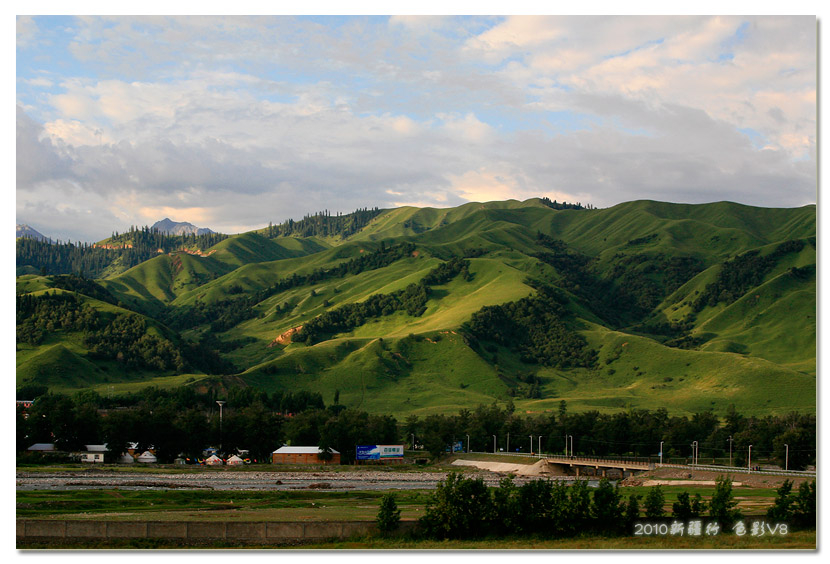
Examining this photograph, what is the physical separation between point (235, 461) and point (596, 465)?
62.5m

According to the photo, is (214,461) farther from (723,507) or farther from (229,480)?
(723,507)

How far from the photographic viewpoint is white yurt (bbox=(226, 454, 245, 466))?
136375 mm

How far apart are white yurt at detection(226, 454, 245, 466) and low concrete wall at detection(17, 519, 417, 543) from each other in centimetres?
9610

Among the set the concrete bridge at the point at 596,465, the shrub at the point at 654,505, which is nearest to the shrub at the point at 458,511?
the shrub at the point at 654,505

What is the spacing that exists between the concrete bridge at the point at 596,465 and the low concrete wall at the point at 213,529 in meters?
92.1

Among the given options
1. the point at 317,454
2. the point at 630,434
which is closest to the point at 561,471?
the point at 630,434

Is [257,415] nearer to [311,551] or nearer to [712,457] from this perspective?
[712,457]

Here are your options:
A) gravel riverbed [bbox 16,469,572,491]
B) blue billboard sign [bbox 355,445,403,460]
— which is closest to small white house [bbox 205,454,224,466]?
gravel riverbed [bbox 16,469,572,491]

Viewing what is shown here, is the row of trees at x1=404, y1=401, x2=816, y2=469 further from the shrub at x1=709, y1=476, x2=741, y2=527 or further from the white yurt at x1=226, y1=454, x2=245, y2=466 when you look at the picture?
the shrub at x1=709, y1=476, x2=741, y2=527

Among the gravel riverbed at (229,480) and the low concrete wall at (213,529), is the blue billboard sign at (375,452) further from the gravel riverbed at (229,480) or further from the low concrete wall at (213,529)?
the low concrete wall at (213,529)

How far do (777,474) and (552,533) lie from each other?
2401 inches

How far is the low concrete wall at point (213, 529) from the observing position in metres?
41.9

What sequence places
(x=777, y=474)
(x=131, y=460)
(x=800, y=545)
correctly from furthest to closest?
(x=131, y=460), (x=777, y=474), (x=800, y=545)

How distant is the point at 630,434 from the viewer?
515 ft
